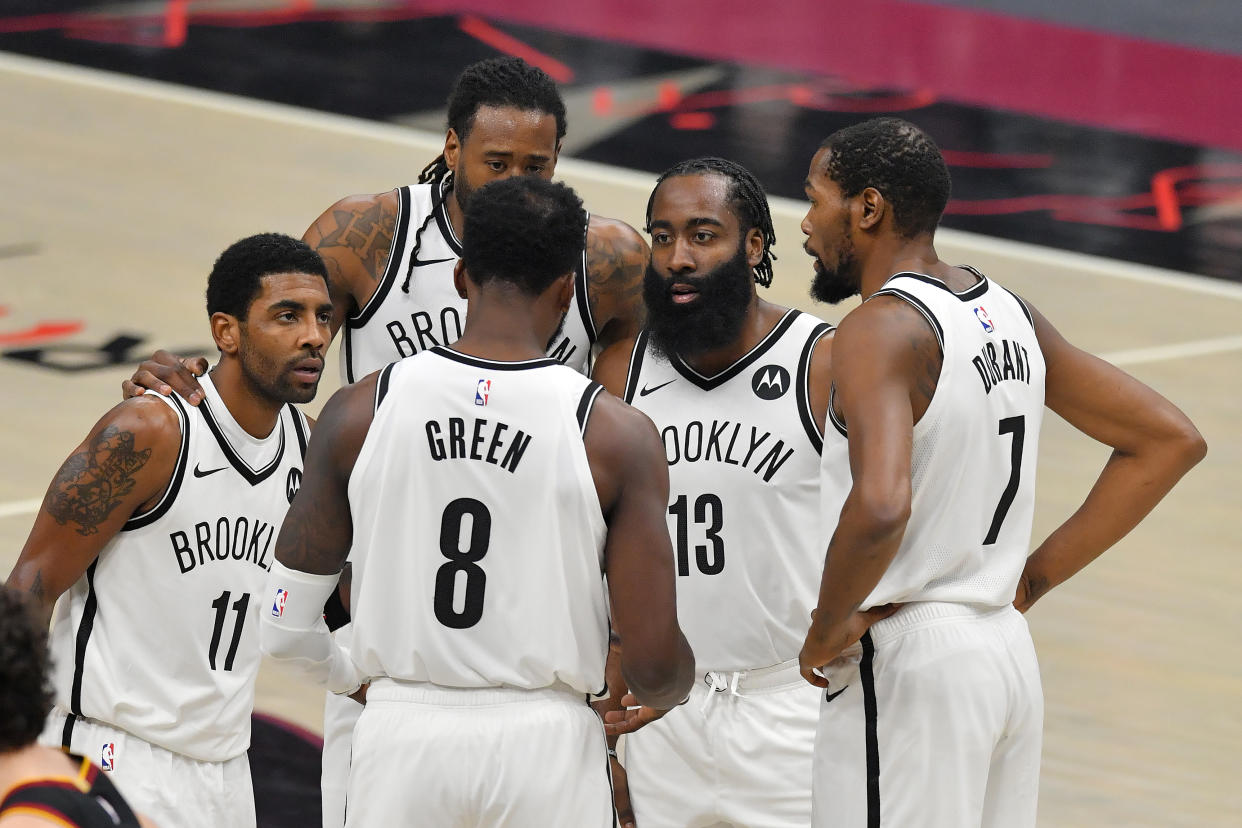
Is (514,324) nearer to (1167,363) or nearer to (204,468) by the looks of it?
(204,468)

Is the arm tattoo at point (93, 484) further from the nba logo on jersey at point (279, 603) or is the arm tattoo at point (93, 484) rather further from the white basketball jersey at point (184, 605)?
the nba logo on jersey at point (279, 603)

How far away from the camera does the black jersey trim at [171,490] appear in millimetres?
4270

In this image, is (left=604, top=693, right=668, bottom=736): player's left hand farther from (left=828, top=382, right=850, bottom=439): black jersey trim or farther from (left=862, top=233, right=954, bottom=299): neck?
(left=862, top=233, right=954, bottom=299): neck

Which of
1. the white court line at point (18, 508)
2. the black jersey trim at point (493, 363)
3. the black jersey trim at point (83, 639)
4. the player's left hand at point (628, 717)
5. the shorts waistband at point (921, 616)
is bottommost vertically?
the white court line at point (18, 508)

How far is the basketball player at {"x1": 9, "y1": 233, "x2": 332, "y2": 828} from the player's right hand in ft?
0.10

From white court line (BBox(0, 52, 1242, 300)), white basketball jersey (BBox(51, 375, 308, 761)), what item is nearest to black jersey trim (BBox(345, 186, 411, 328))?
white basketball jersey (BBox(51, 375, 308, 761))

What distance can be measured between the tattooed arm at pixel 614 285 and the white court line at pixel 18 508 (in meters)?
3.79

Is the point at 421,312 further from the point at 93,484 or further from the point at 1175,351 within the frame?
the point at 1175,351

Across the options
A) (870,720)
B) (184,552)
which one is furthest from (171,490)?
(870,720)

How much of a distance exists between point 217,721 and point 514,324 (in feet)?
4.53

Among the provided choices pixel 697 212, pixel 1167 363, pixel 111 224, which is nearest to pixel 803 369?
pixel 697 212

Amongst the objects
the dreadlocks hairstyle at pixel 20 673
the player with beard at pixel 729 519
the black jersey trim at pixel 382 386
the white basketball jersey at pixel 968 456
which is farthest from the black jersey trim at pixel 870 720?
the dreadlocks hairstyle at pixel 20 673

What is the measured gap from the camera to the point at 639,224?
11.7 metres

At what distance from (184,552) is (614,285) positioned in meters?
1.46
